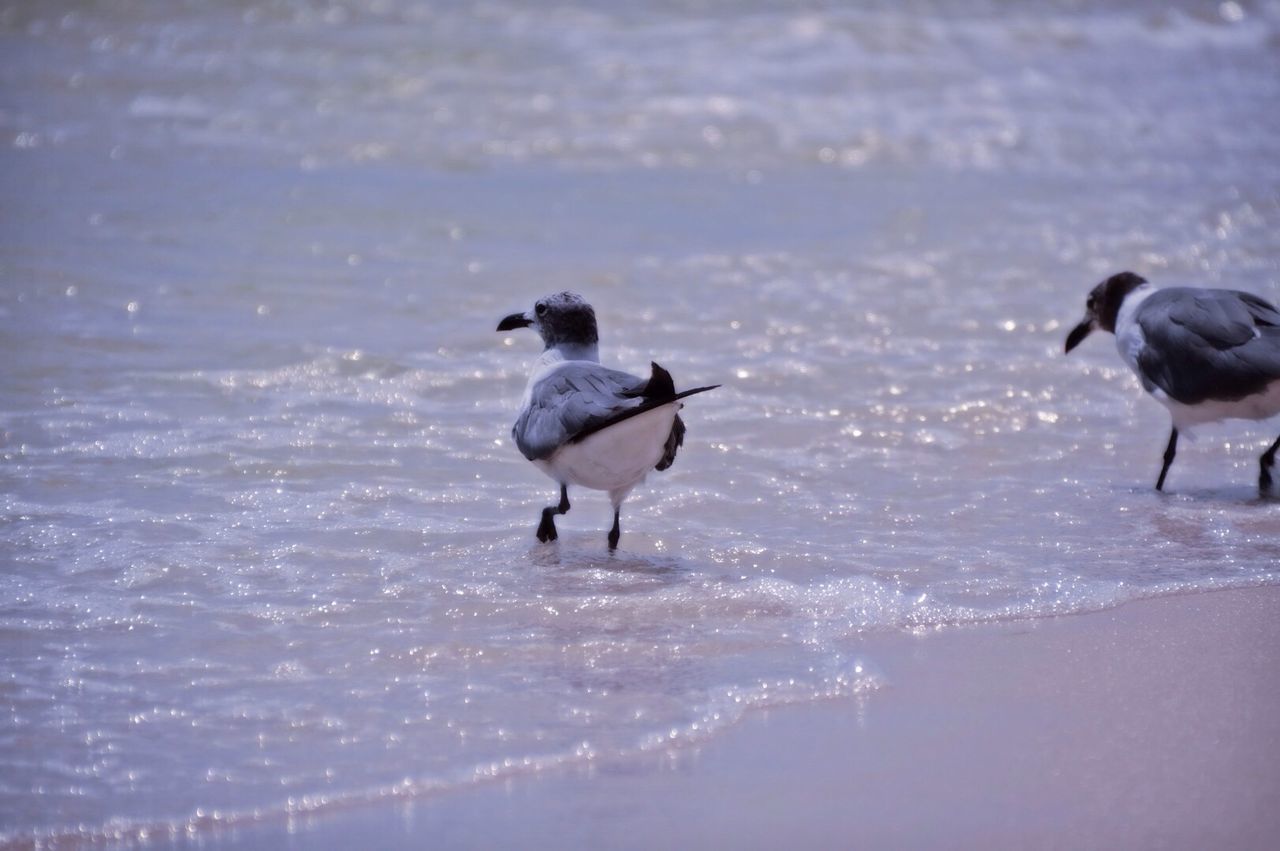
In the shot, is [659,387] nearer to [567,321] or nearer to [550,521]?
[550,521]

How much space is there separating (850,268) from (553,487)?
4014mm

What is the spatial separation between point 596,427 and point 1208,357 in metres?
2.43

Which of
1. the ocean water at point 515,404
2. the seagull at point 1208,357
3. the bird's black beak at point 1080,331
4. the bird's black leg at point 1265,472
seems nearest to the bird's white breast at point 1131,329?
the seagull at point 1208,357

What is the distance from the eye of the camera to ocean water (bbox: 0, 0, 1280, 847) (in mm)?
3945

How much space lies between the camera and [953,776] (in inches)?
137

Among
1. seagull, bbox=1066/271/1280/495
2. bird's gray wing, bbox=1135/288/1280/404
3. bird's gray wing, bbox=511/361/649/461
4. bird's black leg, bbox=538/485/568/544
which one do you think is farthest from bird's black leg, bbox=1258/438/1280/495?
bird's black leg, bbox=538/485/568/544

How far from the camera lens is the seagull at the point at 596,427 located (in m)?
4.83

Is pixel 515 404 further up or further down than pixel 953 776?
further up

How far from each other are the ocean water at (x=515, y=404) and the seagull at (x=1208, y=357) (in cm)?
31

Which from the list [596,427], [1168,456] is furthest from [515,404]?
[1168,456]

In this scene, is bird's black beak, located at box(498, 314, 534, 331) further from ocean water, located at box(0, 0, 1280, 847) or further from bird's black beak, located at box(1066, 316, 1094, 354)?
bird's black beak, located at box(1066, 316, 1094, 354)

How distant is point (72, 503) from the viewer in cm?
556

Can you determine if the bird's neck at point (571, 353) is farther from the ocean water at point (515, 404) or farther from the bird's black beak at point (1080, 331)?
the bird's black beak at point (1080, 331)

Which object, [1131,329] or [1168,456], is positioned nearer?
[1168,456]
